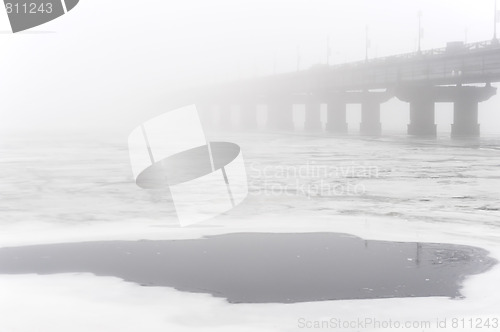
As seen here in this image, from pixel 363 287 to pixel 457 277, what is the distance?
160cm

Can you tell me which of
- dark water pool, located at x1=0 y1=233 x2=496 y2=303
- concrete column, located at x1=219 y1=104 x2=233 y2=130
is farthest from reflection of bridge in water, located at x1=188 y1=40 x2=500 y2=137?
dark water pool, located at x1=0 y1=233 x2=496 y2=303

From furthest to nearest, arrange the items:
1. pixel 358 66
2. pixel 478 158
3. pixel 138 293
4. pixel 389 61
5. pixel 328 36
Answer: pixel 328 36 → pixel 358 66 → pixel 389 61 → pixel 478 158 → pixel 138 293

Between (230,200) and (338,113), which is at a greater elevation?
(230,200)

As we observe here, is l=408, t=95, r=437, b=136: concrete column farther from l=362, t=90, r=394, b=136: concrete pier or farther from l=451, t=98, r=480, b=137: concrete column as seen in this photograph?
l=362, t=90, r=394, b=136: concrete pier

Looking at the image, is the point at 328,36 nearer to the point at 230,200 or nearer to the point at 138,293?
the point at 230,200

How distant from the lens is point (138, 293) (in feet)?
29.8

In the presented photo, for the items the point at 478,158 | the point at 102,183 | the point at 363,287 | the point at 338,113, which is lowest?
the point at 338,113

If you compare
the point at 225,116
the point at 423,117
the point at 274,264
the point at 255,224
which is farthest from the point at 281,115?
the point at 274,264

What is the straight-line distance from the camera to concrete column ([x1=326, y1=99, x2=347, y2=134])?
4343 inches

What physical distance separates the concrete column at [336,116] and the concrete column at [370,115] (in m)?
5.73

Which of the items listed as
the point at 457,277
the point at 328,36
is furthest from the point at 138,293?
the point at 328,36

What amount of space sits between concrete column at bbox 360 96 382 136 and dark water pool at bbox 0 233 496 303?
91516mm

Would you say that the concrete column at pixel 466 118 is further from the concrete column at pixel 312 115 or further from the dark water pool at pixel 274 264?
the dark water pool at pixel 274 264

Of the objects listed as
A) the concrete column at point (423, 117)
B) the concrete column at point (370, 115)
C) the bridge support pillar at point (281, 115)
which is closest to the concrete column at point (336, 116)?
the concrete column at point (370, 115)
